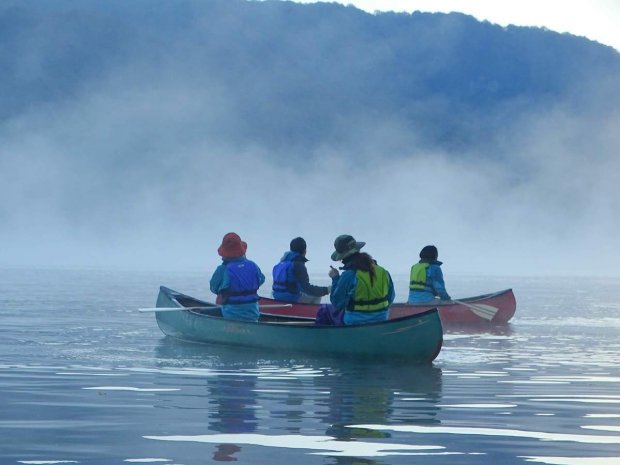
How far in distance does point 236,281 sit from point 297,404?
25.3 feet

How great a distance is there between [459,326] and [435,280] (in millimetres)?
2983

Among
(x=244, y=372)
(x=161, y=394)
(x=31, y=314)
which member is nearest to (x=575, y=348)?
(x=244, y=372)

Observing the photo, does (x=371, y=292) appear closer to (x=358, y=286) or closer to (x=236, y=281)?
(x=358, y=286)

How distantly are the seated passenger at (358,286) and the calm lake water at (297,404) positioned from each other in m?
0.75

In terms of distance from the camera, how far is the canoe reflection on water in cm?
1343

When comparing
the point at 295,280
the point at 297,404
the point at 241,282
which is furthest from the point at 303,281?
the point at 297,404

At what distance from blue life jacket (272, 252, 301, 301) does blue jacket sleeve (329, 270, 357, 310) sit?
23.5ft

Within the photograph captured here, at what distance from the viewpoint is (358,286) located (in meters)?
20.1

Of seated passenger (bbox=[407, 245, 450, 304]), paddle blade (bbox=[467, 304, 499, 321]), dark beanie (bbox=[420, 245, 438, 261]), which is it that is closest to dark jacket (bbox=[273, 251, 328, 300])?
dark beanie (bbox=[420, 245, 438, 261])

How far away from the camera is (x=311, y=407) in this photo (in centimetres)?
1508

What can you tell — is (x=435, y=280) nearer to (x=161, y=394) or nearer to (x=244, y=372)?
(x=244, y=372)

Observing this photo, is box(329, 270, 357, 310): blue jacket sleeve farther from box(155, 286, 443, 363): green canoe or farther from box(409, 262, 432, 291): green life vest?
box(409, 262, 432, 291): green life vest

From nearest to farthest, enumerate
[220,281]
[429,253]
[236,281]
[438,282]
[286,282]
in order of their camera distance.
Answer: [220,281] → [236,281] → [286,282] → [429,253] → [438,282]

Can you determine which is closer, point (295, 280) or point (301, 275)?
point (301, 275)
